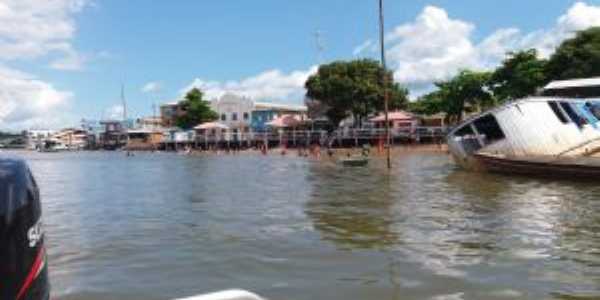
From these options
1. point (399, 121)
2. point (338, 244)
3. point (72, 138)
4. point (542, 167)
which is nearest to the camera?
point (338, 244)

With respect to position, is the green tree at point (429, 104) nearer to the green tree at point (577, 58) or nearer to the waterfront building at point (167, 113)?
the green tree at point (577, 58)

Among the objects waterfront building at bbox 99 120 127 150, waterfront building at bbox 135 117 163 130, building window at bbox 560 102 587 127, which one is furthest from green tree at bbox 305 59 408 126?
waterfront building at bbox 135 117 163 130

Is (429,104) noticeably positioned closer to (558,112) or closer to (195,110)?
(195,110)

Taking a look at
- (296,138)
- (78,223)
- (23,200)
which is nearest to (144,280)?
(23,200)

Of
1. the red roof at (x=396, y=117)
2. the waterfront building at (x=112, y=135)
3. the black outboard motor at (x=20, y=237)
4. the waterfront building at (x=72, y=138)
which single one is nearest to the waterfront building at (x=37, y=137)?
the waterfront building at (x=72, y=138)

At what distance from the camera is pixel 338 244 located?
38.4 feet

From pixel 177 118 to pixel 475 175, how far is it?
79769 mm

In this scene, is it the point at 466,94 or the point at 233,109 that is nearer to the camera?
the point at 466,94

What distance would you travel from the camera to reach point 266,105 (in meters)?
106

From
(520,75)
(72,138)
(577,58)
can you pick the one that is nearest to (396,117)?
(520,75)

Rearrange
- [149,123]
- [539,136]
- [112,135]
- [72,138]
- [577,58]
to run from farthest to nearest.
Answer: [72,138]
[149,123]
[112,135]
[577,58]
[539,136]

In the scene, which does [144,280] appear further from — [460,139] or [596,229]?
[460,139]

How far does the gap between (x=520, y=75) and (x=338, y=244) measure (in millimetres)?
49354

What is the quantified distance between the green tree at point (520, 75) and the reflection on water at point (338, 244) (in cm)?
3522
